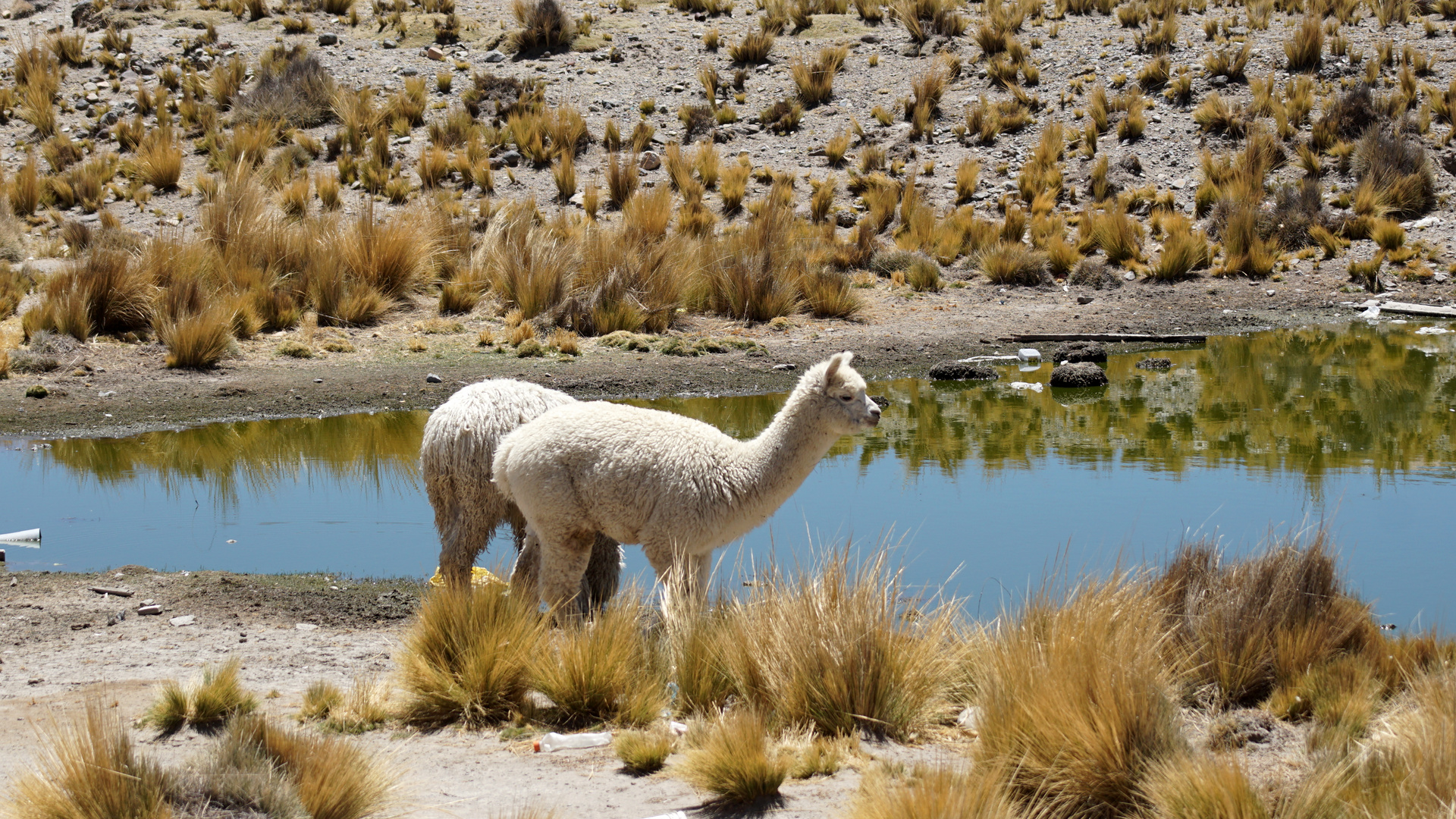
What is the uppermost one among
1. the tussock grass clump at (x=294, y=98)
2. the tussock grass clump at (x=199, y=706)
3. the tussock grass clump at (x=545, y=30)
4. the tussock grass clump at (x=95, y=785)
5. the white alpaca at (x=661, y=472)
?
the tussock grass clump at (x=545, y=30)

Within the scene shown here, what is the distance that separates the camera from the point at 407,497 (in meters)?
9.42

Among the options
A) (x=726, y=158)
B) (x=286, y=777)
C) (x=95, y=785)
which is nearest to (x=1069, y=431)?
(x=286, y=777)

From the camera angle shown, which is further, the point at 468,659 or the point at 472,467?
the point at 472,467

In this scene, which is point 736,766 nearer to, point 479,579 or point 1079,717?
point 1079,717

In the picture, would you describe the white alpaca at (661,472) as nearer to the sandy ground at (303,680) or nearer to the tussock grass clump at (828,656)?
the tussock grass clump at (828,656)

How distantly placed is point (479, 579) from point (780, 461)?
2.06 metres

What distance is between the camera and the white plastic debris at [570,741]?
15.7ft

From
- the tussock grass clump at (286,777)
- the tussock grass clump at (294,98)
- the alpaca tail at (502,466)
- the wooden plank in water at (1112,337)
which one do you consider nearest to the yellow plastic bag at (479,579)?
the alpaca tail at (502,466)

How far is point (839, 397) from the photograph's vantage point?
568cm

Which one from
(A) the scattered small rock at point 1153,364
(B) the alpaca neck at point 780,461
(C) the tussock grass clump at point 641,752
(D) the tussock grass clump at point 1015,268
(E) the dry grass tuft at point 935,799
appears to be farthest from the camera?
(D) the tussock grass clump at point 1015,268

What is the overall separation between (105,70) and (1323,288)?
2474 cm

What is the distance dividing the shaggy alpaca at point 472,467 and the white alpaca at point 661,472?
1.27 ft

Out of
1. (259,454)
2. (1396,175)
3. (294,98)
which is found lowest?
(259,454)

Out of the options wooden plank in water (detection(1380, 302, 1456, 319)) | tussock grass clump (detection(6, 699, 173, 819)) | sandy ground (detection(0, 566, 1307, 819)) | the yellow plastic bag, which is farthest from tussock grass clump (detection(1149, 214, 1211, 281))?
tussock grass clump (detection(6, 699, 173, 819))
